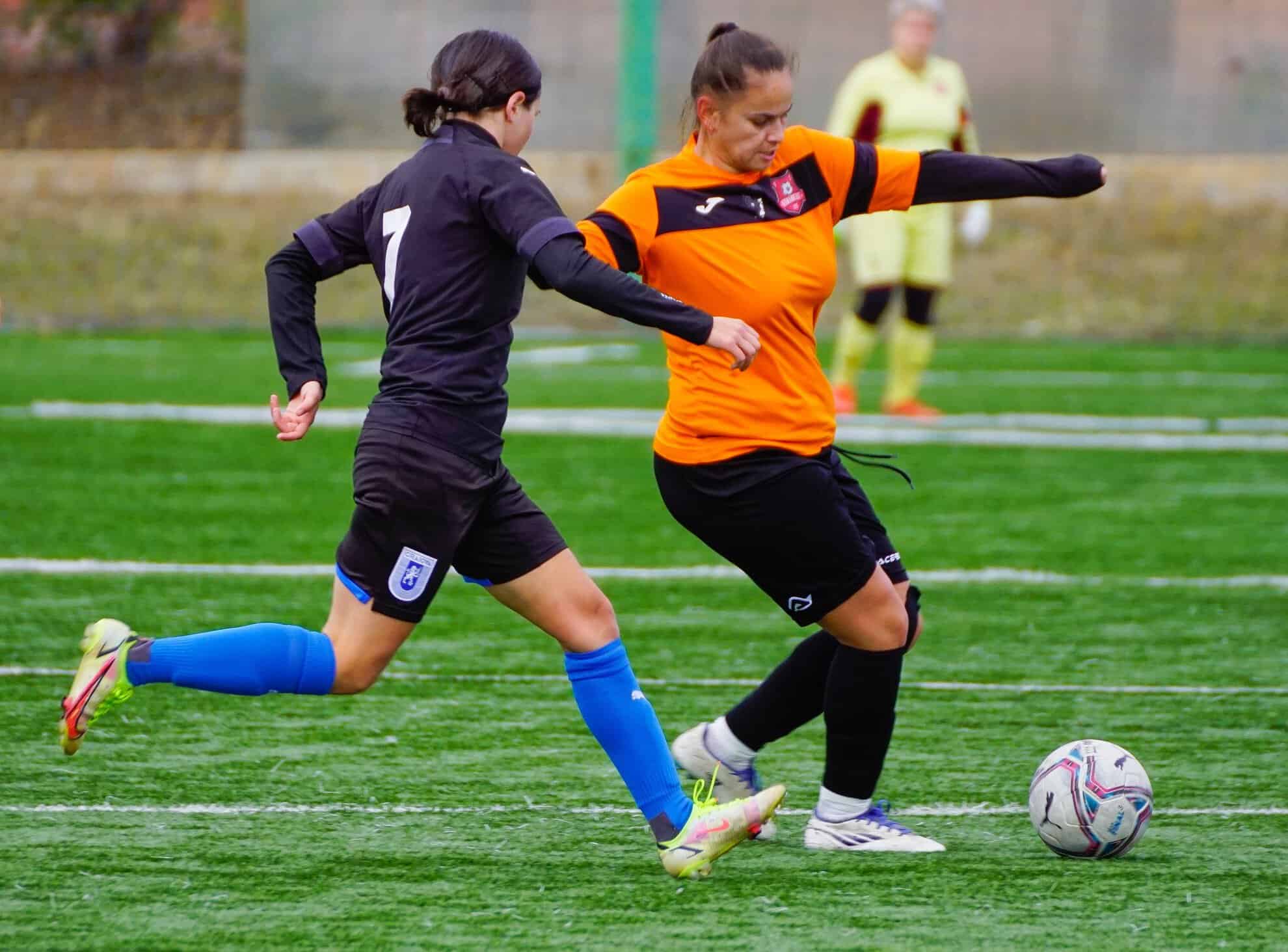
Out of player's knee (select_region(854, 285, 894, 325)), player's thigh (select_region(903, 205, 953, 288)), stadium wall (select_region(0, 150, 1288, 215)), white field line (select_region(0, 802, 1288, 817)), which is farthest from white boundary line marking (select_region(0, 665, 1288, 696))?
stadium wall (select_region(0, 150, 1288, 215))

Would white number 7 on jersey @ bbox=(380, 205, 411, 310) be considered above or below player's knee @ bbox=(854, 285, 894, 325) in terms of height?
above

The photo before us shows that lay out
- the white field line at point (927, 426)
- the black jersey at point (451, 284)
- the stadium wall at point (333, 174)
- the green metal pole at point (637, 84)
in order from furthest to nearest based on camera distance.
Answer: the stadium wall at point (333, 174), the green metal pole at point (637, 84), the white field line at point (927, 426), the black jersey at point (451, 284)

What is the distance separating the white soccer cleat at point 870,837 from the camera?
4223 millimetres

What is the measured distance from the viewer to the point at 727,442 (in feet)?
13.7

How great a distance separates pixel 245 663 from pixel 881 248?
829 centimetres

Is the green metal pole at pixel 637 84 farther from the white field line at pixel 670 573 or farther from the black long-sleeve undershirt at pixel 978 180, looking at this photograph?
the black long-sleeve undershirt at pixel 978 180

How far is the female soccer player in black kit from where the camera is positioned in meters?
3.91

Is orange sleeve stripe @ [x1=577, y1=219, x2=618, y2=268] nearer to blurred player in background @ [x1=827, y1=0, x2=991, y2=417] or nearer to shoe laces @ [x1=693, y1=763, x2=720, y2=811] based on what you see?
shoe laces @ [x1=693, y1=763, x2=720, y2=811]

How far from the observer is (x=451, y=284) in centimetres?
390

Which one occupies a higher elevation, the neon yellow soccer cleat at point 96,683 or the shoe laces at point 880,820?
the neon yellow soccer cleat at point 96,683

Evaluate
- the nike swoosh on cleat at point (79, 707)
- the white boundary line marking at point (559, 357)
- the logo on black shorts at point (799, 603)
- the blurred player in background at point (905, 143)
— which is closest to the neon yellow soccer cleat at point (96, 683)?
the nike swoosh on cleat at point (79, 707)

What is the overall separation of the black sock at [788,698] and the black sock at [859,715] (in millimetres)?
224

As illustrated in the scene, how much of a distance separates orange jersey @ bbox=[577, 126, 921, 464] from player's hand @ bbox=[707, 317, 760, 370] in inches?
16.5

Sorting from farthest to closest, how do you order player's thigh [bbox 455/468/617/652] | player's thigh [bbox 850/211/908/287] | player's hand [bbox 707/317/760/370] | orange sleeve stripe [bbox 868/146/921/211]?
player's thigh [bbox 850/211/908/287]
orange sleeve stripe [bbox 868/146/921/211]
player's thigh [bbox 455/468/617/652]
player's hand [bbox 707/317/760/370]
